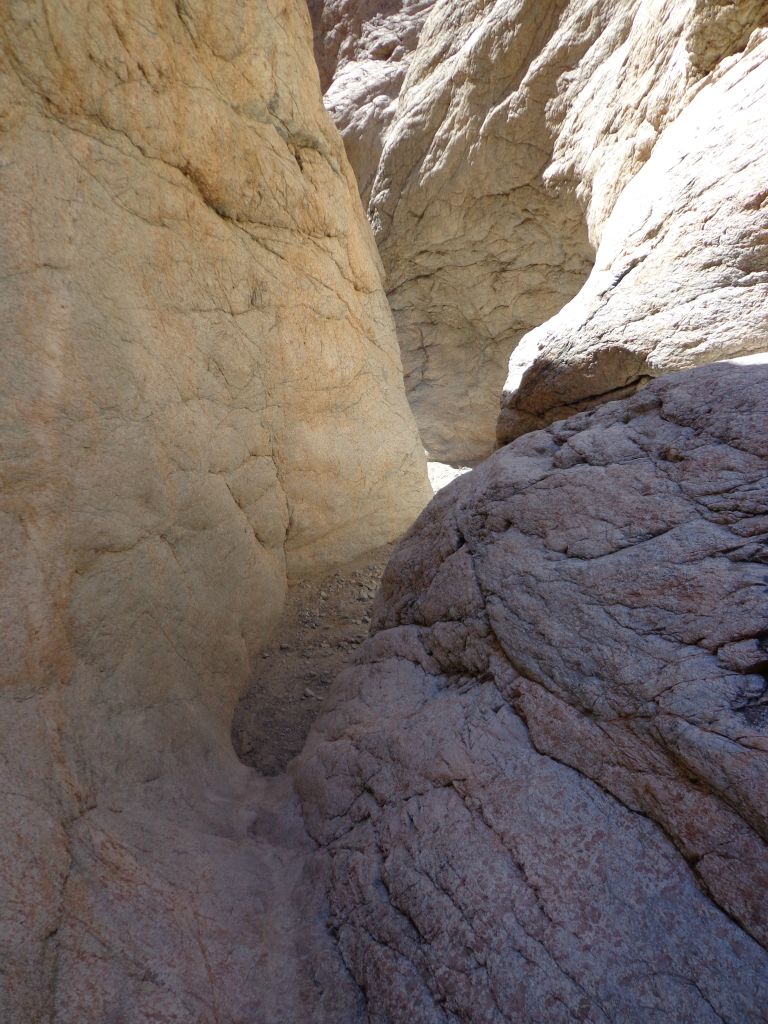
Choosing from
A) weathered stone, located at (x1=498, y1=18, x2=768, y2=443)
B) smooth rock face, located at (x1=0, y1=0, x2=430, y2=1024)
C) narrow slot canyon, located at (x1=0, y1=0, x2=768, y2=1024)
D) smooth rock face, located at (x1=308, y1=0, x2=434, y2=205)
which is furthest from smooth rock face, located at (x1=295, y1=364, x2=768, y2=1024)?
smooth rock face, located at (x1=308, y1=0, x2=434, y2=205)

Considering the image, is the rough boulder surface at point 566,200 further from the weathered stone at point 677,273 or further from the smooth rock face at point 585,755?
the smooth rock face at point 585,755

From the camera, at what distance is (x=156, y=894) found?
1.70m

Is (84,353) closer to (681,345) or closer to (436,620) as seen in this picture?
(436,620)

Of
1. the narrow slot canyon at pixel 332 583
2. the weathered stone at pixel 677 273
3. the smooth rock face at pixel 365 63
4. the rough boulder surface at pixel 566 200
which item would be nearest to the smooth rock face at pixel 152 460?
the narrow slot canyon at pixel 332 583

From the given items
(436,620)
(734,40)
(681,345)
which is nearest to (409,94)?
(734,40)

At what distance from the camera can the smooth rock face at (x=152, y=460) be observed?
62.7 inches

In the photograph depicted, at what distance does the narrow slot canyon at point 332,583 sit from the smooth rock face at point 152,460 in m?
0.01

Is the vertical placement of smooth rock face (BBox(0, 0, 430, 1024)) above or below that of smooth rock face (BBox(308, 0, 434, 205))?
below

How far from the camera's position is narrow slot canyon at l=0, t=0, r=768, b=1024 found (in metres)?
1.39

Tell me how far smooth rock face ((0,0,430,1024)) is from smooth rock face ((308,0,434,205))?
5.87m

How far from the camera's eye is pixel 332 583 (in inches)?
162

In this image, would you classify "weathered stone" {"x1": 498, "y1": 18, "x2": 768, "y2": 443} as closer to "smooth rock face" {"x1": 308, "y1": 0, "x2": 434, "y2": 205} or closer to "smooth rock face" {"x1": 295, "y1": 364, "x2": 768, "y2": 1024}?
"smooth rock face" {"x1": 295, "y1": 364, "x2": 768, "y2": 1024}

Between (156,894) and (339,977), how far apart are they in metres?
0.56

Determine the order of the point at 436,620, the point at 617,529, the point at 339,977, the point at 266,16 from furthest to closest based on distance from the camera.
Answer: the point at 266,16 → the point at 436,620 → the point at 617,529 → the point at 339,977
